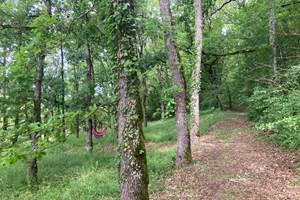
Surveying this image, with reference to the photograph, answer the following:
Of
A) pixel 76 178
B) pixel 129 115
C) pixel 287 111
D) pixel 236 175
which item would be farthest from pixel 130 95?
pixel 287 111

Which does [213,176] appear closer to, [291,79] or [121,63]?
[291,79]

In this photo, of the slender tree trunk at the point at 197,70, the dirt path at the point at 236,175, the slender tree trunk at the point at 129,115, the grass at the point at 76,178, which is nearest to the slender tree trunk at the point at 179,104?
the dirt path at the point at 236,175

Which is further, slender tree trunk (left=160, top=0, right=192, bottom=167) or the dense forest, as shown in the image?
slender tree trunk (left=160, top=0, right=192, bottom=167)

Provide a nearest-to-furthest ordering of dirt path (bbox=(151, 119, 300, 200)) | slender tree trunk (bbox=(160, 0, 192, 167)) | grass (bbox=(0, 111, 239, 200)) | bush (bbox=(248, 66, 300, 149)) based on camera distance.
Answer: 1. dirt path (bbox=(151, 119, 300, 200))
2. bush (bbox=(248, 66, 300, 149))
3. grass (bbox=(0, 111, 239, 200))
4. slender tree trunk (bbox=(160, 0, 192, 167))

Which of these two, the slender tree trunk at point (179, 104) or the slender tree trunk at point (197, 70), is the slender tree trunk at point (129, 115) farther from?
the slender tree trunk at point (197, 70)

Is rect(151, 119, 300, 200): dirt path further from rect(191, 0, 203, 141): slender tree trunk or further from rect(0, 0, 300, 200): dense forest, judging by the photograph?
rect(191, 0, 203, 141): slender tree trunk

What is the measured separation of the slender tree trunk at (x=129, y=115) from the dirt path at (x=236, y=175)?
327cm

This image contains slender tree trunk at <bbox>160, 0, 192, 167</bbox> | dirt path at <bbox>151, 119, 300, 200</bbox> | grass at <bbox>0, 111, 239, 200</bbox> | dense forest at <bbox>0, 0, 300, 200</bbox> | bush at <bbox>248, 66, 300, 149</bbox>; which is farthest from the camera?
slender tree trunk at <bbox>160, 0, 192, 167</bbox>

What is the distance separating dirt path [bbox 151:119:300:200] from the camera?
21.7 ft

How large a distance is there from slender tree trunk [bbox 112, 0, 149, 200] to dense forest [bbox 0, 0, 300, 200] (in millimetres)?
12

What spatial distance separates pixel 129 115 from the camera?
11.8 ft

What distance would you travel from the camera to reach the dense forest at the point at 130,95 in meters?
3.55

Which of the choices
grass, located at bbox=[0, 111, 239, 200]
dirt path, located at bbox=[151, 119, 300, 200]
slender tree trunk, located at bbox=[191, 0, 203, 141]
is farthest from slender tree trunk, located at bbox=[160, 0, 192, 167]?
slender tree trunk, located at bbox=[191, 0, 203, 141]

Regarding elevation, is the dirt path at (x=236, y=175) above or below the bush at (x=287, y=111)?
below
